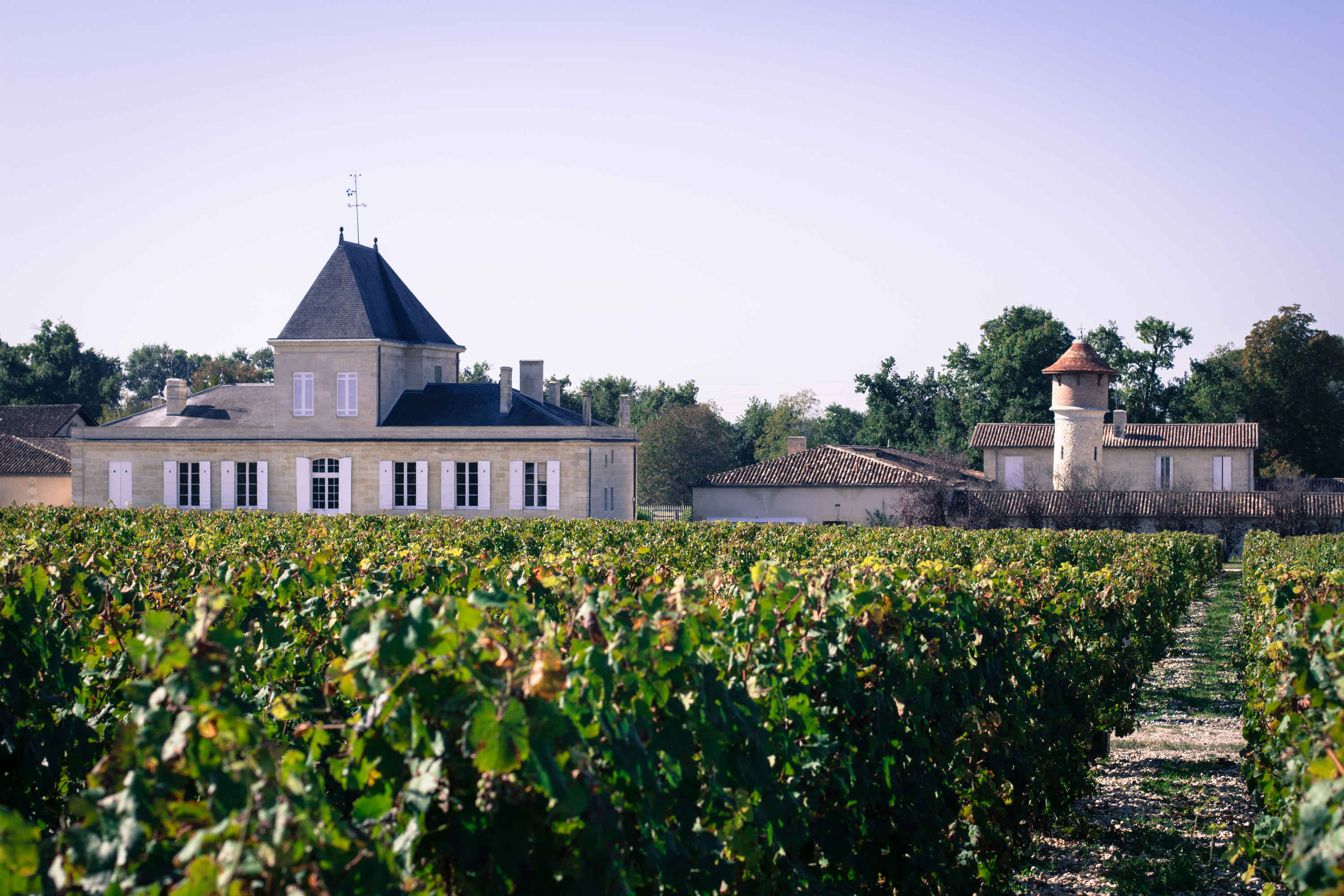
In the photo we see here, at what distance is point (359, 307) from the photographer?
36.2 m

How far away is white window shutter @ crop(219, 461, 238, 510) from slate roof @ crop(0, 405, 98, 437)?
20.9 meters

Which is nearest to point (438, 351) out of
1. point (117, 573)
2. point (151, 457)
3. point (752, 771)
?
point (151, 457)

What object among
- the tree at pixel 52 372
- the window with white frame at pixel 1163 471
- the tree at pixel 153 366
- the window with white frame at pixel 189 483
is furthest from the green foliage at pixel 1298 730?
the tree at pixel 153 366

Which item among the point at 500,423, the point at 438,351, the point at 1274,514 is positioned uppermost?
the point at 438,351

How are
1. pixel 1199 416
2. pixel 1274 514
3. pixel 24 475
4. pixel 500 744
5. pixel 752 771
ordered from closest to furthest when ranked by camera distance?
pixel 500 744, pixel 752 771, pixel 1274 514, pixel 24 475, pixel 1199 416

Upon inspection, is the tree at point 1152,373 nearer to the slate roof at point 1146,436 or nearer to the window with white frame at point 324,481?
the slate roof at point 1146,436

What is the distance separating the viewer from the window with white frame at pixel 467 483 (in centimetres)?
3406

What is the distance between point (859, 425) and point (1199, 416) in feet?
90.4

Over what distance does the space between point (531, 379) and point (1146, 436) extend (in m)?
28.1

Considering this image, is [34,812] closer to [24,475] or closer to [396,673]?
[396,673]

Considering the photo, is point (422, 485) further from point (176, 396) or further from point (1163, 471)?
point (1163, 471)

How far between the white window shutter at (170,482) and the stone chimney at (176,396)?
231 centimetres

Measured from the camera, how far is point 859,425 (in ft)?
269

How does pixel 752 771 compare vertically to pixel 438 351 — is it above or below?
below
